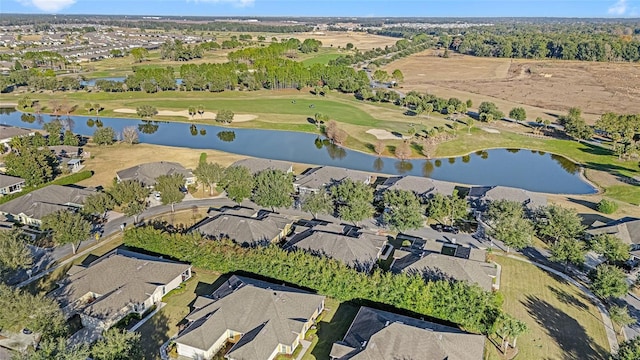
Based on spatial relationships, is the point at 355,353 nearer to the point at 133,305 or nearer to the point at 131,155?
the point at 133,305

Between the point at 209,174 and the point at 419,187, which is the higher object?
the point at 209,174

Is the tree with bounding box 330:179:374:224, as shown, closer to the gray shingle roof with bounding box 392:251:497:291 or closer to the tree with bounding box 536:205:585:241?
the gray shingle roof with bounding box 392:251:497:291

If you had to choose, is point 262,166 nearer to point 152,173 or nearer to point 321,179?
point 321,179

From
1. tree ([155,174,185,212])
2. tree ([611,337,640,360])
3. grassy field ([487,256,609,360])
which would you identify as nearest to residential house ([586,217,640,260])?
grassy field ([487,256,609,360])

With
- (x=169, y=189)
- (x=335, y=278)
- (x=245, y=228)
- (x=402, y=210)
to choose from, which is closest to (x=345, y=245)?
(x=335, y=278)

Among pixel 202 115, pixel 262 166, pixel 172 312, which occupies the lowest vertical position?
pixel 172 312

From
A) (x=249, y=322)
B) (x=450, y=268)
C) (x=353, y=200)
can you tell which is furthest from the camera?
(x=353, y=200)

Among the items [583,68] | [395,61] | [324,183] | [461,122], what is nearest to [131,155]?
[324,183]
